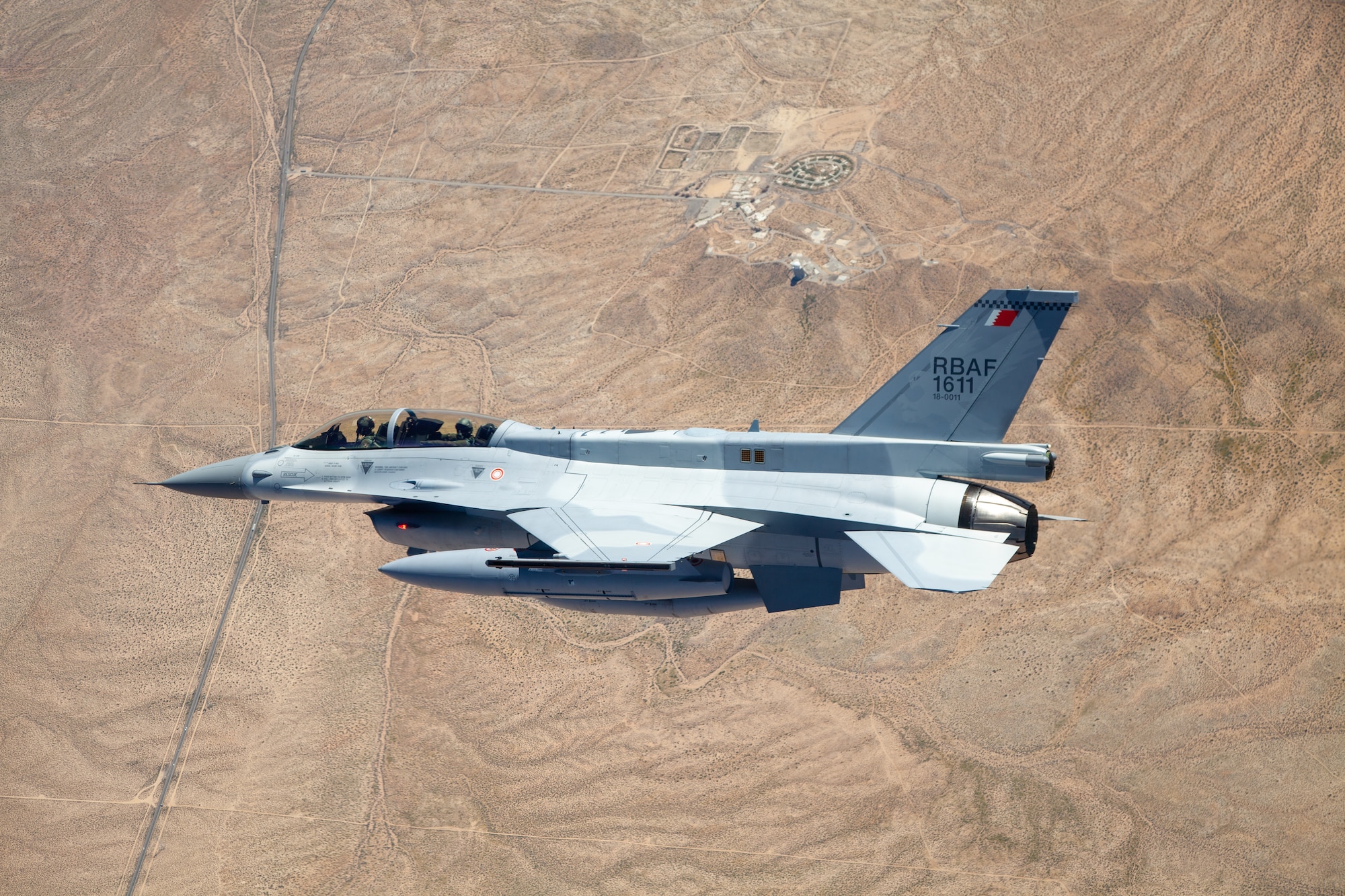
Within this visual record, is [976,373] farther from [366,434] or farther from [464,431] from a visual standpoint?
[366,434]

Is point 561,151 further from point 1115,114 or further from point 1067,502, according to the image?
point 1067,502

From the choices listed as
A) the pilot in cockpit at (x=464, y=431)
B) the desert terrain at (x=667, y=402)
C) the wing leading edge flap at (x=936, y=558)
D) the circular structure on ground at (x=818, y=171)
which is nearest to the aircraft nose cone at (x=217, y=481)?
the pilot in cockpit at (x=464, y=431)

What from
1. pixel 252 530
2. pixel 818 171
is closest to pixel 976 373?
pixel 818 171

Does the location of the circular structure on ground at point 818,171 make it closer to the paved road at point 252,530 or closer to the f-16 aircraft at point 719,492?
the paved road at point 252,530

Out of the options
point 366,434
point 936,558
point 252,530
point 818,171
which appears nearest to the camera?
point 936,558

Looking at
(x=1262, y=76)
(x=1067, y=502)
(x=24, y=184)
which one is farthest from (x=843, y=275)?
(x=24, y=184)

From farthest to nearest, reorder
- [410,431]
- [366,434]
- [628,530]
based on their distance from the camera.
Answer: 1. [366,434]
2. [410,431]
3. [628,530]

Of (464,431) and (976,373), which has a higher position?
(976,373)
